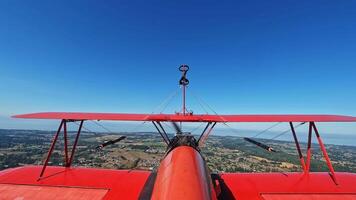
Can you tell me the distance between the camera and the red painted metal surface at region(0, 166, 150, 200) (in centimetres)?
745

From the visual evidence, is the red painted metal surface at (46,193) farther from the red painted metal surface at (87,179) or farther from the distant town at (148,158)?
the distant town at (148,158)

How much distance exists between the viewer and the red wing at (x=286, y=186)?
730 cm

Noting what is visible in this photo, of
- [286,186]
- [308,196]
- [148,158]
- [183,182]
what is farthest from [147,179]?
[148,158]

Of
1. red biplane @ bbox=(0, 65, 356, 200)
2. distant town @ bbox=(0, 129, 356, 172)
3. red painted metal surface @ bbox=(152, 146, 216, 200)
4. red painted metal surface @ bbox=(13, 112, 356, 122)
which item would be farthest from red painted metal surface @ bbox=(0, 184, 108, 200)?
distant town @ bbox=(0, 129, 356, 172)

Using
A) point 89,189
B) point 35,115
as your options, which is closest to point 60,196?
point 89,189

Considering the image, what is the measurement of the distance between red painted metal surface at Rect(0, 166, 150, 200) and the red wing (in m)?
2.63

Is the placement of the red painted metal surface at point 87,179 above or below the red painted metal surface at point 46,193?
above

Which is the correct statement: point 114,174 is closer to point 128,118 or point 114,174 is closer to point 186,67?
point 128,118

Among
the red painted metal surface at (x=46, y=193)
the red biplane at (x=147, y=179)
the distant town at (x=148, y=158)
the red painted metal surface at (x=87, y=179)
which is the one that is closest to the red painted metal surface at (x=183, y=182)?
the red biplane at (x=147, y=179)

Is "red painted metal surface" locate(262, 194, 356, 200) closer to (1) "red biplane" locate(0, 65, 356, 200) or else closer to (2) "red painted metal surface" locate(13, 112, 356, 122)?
(1) "red biplane" locate(0, 65, 356, 200)

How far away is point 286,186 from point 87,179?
6.13m

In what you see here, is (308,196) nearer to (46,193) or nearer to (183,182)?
(183,182)

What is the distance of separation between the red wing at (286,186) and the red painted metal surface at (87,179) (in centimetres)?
263

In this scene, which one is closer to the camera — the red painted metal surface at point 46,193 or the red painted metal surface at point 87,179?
the red painted metal surface at point 46,193
